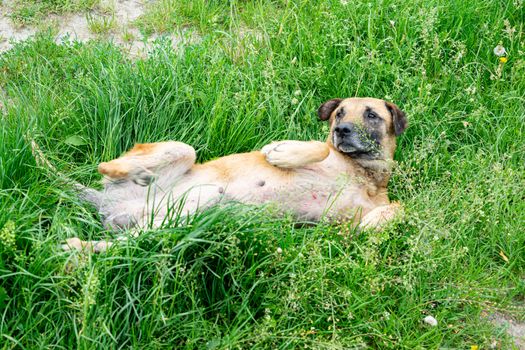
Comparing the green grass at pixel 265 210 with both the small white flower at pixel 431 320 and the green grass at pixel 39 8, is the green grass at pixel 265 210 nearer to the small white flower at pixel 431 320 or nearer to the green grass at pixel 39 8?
the small white flower at pixel 431 320

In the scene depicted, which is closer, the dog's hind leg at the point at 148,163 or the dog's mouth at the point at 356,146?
the dog's hind leg at the point at 148,163

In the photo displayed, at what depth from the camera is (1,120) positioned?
5086 millimetres

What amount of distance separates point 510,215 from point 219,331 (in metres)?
2.38

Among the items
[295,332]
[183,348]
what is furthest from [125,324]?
[295,332]

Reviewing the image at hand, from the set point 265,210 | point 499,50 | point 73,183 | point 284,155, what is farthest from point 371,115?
point 73,183

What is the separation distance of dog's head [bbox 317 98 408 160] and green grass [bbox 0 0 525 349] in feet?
0.71

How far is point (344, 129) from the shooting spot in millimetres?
5277

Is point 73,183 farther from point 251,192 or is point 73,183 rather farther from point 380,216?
point 380,216

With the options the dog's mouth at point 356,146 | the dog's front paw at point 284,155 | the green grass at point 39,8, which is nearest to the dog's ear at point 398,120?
the dog's mouth at point 356,146

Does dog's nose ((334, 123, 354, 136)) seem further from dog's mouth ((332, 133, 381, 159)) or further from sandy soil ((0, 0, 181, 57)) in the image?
sandy soil ((0, 0, 181, 57))

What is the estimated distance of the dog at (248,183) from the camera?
4809 millimetres

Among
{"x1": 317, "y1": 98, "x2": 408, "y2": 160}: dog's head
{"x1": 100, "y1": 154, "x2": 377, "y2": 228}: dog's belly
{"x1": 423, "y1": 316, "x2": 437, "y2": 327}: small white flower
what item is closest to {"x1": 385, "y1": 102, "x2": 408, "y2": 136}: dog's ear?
{"x1": 317, "y1": 98, "x2": 408, "y2": 160}: dog's head

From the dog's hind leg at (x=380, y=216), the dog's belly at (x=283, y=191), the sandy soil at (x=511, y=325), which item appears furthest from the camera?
the dog's belly at (x=283, y=191)

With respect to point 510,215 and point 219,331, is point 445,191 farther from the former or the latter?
point 219,331
